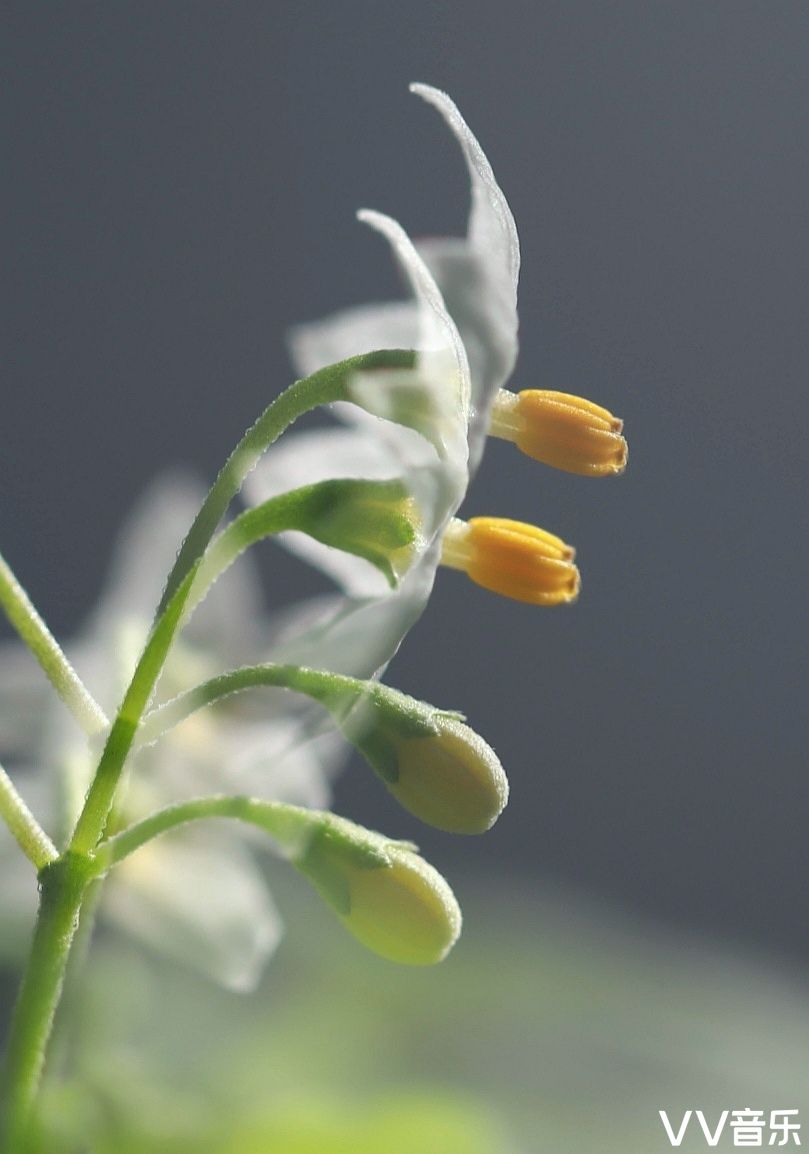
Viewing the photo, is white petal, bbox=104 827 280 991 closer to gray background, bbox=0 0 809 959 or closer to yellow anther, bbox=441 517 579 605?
yellow anther, bbox=441 517 579 605

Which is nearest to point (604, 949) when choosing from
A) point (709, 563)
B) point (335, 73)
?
point (709, 563)

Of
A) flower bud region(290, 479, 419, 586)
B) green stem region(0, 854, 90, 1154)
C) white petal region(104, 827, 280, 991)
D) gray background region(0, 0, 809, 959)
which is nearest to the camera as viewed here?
green stem region(0, 854, 90, 1154)

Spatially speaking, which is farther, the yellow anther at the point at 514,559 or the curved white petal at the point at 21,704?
the curved white petal at the point at 21,704

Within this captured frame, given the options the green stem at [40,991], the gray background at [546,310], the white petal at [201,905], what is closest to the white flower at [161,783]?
the white petal at [201,905]

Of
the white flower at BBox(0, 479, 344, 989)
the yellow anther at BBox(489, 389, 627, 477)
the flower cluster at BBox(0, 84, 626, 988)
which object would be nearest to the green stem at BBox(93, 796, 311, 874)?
the flower cluster at BBox(0, 84, 626, 988)

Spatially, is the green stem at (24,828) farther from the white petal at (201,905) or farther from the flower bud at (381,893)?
the white petal at (201,905)

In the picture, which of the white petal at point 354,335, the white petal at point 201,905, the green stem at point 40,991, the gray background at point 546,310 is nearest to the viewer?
the green stem at point 40,991
